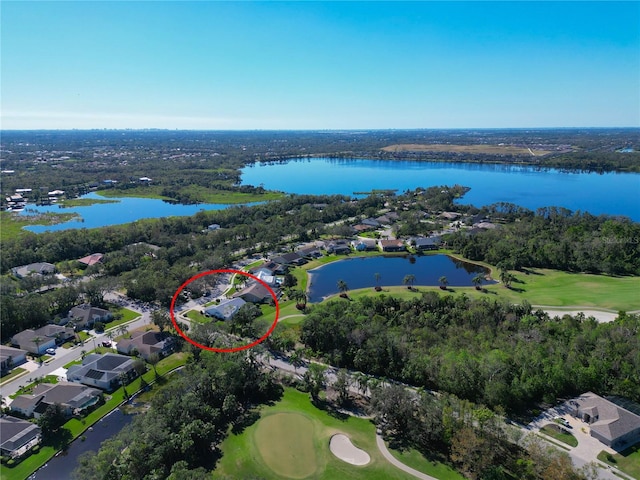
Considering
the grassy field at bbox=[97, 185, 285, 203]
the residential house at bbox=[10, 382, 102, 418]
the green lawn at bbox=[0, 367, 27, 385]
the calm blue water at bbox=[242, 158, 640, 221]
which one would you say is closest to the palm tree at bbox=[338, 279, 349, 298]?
the residential house at bbox=[10, 382, 102, 418]

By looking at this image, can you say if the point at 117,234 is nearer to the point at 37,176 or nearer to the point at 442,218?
the point at 442,218

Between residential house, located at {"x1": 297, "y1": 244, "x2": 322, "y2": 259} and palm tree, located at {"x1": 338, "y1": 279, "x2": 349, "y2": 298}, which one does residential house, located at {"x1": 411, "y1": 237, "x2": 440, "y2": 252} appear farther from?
palm tree, located at {"x1": 338, "y1": 279, "x2": 349, "y2": 298}

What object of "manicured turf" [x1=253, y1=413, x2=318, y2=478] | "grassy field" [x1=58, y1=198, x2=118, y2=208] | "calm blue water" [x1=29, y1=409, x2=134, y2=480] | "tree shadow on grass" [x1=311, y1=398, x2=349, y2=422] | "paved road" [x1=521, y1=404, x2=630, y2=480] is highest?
"grassy field" [x1=58, y1=198, x2=118, y2=208]

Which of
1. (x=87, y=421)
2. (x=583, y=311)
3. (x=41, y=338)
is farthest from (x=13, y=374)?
(x=583, y=311)

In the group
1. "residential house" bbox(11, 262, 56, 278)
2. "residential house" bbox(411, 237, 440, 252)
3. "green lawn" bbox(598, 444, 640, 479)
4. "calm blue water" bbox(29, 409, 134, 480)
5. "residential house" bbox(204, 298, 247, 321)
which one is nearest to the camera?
"green lawn" bbox(598, 444, 640, 479)

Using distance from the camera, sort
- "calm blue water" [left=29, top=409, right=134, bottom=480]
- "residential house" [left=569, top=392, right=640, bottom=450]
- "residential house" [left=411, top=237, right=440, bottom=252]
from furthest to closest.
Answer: "residential house" [left=411, top=237, right=440, bottom=252]
"residential house" [left=569, top=392, right=640, bottom=450]
"calm blue water" [left=29, top=409, right=134, bottom=480]

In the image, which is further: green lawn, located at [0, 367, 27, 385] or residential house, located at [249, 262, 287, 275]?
residential house, located at [249, 262, 287, 275]

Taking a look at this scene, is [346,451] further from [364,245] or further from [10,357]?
[364,245]

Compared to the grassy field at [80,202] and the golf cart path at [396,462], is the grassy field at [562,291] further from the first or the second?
the grassy field at [80,202]
